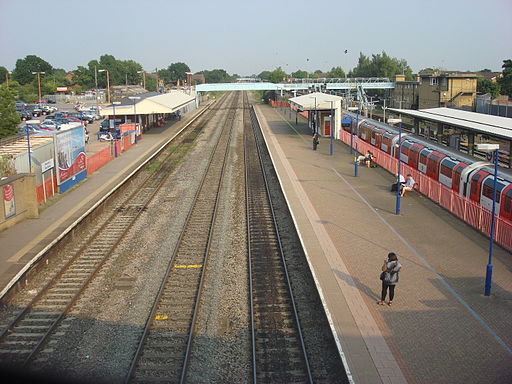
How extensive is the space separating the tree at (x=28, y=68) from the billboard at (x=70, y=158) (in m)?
114

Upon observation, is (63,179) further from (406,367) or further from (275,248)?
(406,367)

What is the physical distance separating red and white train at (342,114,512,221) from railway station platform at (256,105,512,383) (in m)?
1.36

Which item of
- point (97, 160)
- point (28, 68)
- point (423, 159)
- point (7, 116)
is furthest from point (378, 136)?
point (28, 68)

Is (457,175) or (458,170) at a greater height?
(458,170)

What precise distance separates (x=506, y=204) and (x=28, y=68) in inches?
5351

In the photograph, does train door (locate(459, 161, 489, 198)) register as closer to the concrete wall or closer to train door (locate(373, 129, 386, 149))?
train door (locate(373, 129, 386, 149))

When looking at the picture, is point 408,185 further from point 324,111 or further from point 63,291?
point 324,111

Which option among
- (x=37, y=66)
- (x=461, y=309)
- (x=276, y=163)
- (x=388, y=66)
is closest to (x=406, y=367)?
(x=461, y=309)

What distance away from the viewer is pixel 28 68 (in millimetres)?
132500

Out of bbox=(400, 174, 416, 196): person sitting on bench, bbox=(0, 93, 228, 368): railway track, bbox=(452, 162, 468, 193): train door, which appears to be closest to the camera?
→ bbox=(0, 93, 228, 368): railway track

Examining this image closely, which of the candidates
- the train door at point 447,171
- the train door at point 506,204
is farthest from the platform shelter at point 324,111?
the train door at point 506,204

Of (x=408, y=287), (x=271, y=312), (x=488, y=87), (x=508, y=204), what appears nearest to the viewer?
(x=271, y=312)

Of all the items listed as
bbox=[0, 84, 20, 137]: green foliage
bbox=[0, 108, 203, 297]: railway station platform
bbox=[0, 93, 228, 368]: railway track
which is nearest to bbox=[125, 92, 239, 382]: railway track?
bbox=[0, 93, 228, 368]: railway track

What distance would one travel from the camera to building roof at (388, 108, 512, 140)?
2182 cm
